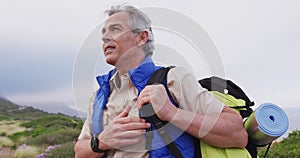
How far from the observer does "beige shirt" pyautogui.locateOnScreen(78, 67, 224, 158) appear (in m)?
1.86

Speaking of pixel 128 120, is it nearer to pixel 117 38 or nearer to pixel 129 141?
pixel 129 141

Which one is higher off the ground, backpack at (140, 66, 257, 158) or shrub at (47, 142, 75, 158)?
backpack at (140, 66, 257, 158)

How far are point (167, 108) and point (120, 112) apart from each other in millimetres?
399

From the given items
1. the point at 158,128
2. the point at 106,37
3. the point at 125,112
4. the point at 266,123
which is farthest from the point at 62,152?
the point at 266,123

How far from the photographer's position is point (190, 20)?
6.27 feet

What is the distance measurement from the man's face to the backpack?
11.3 inches

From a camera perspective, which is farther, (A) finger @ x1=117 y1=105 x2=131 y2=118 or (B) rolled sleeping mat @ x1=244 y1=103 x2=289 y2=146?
Answer: (A) finger @ x1=117 y1=105 x2=131 y2=118

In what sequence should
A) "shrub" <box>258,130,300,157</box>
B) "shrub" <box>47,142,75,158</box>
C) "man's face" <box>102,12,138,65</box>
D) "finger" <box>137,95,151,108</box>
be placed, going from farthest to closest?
1. "shrub" <box>47,142,75,158</box>
2. "shrub" <box>258,130,300,157</box>
3. "man's face" <box>102,12,138,65</box>
4. "finger" <box>137,95,151,108</box>

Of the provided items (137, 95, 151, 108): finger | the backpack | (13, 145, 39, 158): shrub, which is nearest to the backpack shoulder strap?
the backpack

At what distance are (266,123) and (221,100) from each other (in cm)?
25

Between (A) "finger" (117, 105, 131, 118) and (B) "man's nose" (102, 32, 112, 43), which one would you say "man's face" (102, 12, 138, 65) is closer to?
(B) "man's nose" (102, 32, 112, 43)

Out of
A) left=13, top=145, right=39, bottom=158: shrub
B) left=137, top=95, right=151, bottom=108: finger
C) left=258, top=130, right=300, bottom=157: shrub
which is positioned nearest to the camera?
left=137, top=95, right=151, bottom=108: finger

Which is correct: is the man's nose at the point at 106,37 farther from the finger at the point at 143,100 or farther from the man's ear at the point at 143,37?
the finger at the point at 143,100

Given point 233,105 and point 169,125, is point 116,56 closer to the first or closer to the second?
point 169,125
